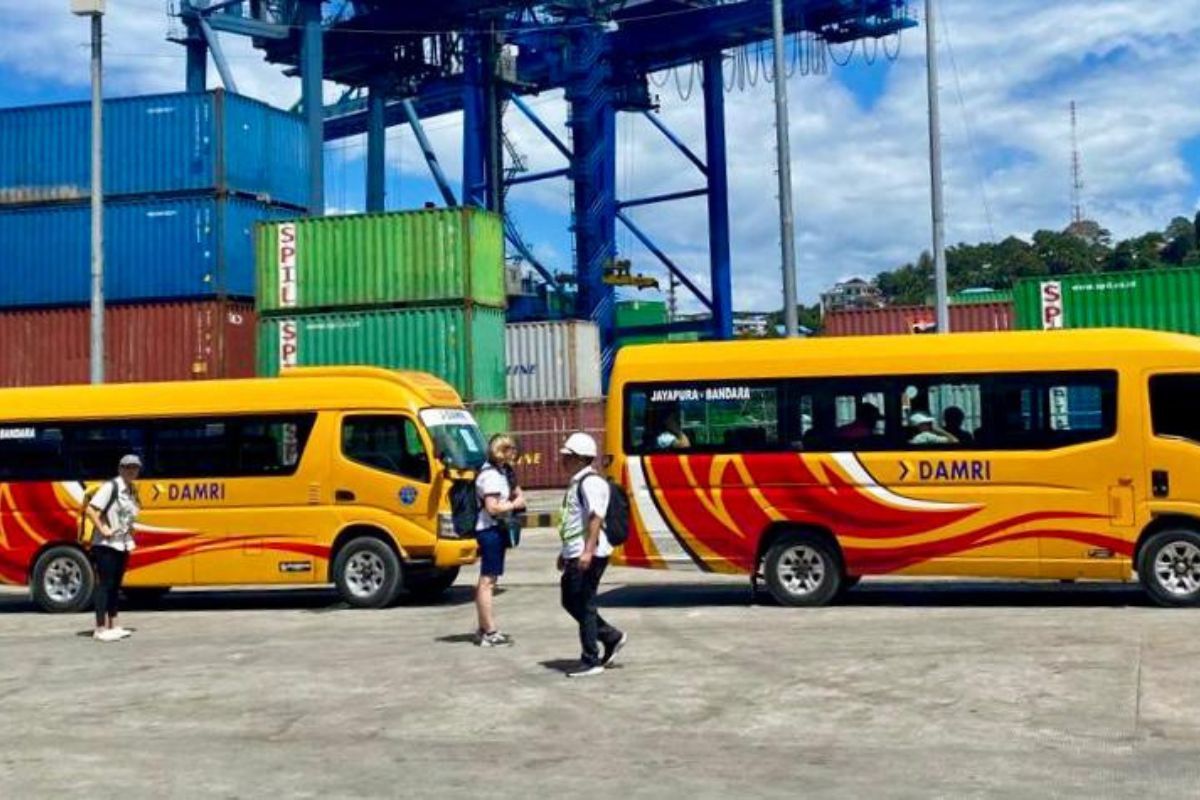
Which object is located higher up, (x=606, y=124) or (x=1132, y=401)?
(x=606, y=124)

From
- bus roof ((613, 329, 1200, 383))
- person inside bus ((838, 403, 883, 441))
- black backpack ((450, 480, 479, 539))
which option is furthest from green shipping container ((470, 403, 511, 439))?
black backpack ((450, 480, 479, 539))

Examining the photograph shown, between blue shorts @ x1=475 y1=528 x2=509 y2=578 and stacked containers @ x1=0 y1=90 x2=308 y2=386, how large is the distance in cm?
1717

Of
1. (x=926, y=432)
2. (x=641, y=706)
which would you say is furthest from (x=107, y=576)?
(x=926, y=432)

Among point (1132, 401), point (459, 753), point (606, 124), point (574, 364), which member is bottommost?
point (459, 753)

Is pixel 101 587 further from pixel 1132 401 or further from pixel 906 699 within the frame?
pixel 1132 401

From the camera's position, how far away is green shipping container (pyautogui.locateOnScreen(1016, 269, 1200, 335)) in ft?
87.5

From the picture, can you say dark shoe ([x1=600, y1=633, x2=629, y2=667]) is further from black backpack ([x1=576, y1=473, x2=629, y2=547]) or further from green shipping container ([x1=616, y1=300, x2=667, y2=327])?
green shipping container ([x1=616, y1=300, x2=667, y2=327])

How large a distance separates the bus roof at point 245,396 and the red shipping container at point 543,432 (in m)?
17.3

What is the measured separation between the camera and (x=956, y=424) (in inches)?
507

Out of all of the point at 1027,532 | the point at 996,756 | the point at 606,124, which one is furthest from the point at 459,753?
the point at 606,124

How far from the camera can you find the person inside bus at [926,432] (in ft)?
42.3

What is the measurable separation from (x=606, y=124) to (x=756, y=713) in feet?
152

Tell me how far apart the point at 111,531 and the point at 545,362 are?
71.6ft

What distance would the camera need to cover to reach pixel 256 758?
7.52 m
